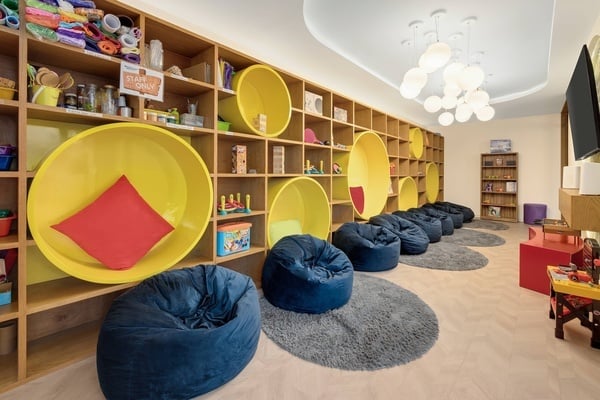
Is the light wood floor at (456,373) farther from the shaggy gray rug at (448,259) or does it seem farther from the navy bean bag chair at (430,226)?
the navy bean bag chair at (430,226)

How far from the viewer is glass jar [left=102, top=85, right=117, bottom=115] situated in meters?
2.02

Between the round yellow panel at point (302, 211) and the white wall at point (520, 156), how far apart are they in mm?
5894

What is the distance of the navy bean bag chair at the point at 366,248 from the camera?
11.6 ft

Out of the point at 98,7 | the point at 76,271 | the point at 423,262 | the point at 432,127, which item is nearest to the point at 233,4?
the point at 98,7

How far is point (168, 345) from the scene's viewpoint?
57.9 inches

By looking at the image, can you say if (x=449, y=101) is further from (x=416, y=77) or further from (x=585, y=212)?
(x=585, y=212)

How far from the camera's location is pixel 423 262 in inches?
153

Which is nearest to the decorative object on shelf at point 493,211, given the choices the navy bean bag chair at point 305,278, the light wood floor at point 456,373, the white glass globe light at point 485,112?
the white glass globe light at point 485,112

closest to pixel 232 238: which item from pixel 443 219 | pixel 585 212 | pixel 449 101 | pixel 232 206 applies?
pixel 232 206

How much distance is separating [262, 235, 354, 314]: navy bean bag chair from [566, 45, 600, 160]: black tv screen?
2.03 meters

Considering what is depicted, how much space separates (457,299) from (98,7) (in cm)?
374

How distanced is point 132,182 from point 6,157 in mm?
803

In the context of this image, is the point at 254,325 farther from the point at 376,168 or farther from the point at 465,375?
the point at 376,168

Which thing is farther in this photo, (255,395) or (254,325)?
(254,325)
